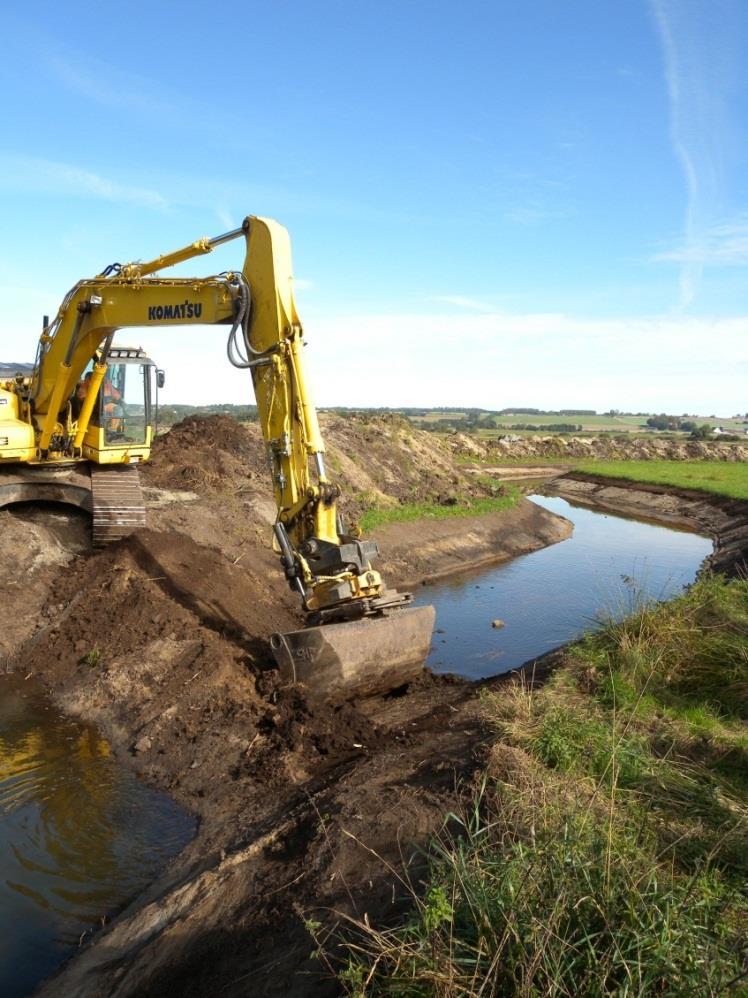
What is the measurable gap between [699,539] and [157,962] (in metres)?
28.5

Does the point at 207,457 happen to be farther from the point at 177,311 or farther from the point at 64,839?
the point at 64,839

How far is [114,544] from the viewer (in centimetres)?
1427

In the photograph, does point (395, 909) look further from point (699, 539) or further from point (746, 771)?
point (699, 539)

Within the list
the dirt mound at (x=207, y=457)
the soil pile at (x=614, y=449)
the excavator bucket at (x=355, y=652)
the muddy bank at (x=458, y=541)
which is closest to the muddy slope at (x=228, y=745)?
the excavator bucket at (x=355, y=652)

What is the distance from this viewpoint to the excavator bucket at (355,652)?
956 centimetres

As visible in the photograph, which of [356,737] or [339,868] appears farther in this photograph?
[356,737]

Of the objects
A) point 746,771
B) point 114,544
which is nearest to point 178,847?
point 746,771

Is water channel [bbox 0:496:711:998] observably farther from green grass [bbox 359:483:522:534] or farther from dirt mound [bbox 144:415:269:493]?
dirt mound [bbox 144:415:269:493]

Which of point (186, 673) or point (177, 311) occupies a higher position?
point (177, 311)

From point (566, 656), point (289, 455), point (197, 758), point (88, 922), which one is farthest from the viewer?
point (566, 656)

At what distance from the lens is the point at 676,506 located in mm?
36906

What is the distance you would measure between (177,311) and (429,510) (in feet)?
50.6

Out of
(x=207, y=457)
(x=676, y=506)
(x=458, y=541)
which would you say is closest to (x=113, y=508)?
→ (x=207, y=457)

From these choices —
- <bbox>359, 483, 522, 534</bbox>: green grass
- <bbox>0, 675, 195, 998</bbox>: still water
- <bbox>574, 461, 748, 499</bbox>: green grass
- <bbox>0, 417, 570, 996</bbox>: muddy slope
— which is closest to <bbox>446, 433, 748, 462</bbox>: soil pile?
<bbox>574, 461, 748, 499</bbox>: green grass
